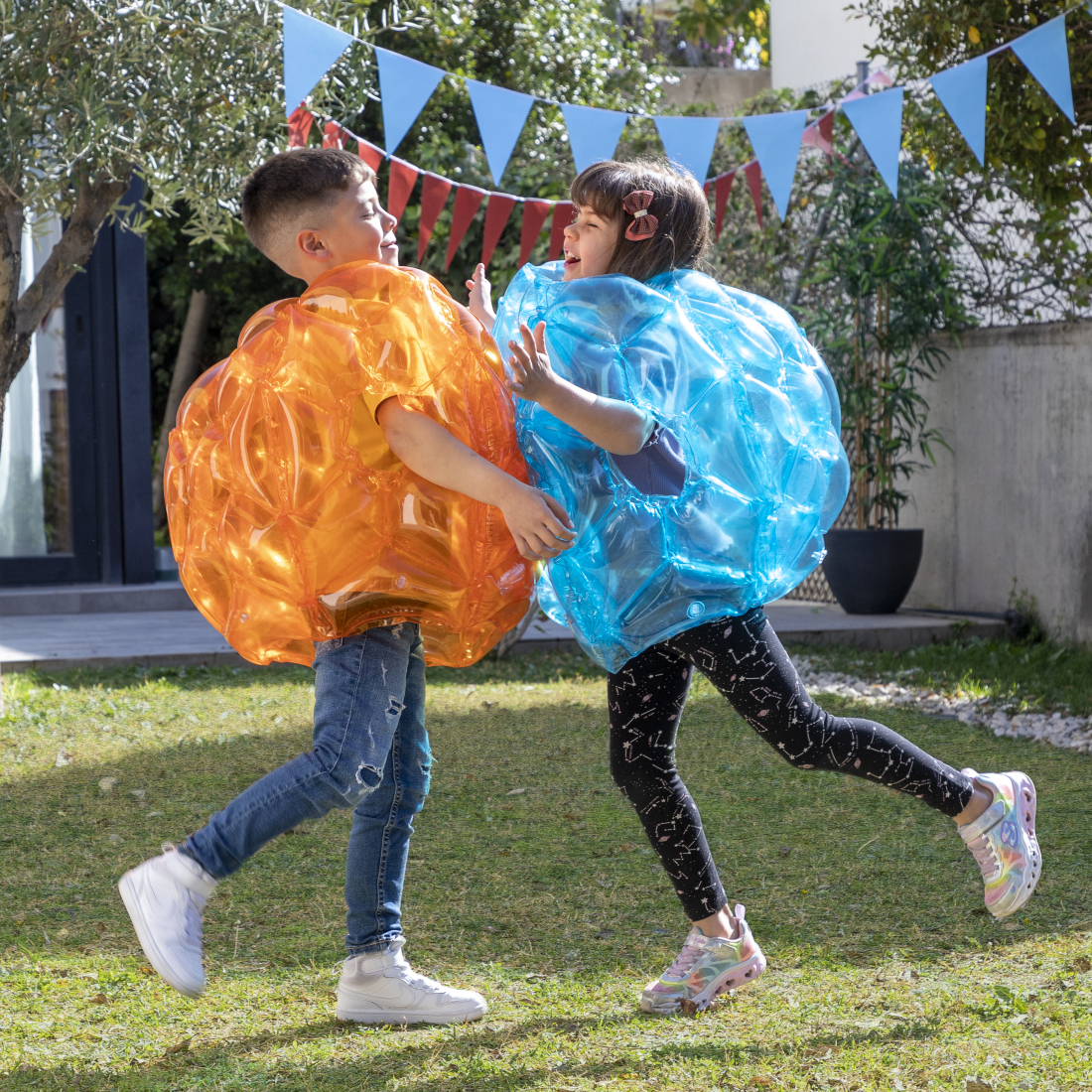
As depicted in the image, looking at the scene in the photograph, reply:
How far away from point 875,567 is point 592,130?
3711 mm

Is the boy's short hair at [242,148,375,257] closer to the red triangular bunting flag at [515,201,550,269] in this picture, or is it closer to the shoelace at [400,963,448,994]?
the shoelace at [400,963,448,994]

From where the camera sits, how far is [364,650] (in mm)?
2260

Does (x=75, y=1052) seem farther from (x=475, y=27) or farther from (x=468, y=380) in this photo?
(x=475, y=27)

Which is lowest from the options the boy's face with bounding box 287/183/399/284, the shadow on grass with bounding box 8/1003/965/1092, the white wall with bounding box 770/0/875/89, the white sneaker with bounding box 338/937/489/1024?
the shadow on grass with bounding box 8/1003/965/1092

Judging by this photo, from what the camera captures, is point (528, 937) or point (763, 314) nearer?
point (763, 314)

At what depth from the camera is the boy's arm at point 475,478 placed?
210cm

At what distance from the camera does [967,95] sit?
5.23 metres

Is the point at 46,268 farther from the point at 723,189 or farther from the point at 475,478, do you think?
the point at 475,478

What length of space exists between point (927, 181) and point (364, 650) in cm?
713

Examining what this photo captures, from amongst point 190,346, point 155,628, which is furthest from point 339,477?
point 190,346

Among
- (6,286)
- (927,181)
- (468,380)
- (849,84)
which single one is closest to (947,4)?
(927,181)

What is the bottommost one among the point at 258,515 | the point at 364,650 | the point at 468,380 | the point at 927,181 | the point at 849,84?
the point at 364,650

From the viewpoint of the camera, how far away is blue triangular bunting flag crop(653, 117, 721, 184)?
→ 5.63m

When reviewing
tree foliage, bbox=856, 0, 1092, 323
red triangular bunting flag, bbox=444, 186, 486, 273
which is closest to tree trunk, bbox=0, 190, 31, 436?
red triangular bunting flag, bbox=444, 186, 486, 273
